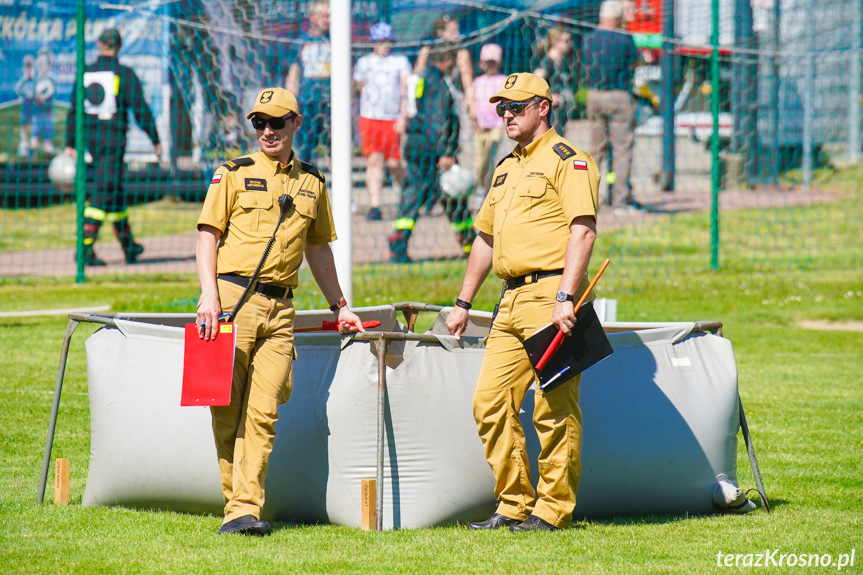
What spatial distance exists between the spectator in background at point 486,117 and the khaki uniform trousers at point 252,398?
10133 millimetres

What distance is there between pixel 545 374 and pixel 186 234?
1291 centimetres

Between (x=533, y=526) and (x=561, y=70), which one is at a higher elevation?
(x=561, y=70)

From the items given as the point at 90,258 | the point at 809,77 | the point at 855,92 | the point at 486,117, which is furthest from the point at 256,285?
the point at 855,92

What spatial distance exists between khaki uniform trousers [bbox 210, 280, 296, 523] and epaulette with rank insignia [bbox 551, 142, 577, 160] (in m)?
1.36

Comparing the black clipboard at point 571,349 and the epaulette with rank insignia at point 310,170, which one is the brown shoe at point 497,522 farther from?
the epaulette with rank insignia at point 310,170

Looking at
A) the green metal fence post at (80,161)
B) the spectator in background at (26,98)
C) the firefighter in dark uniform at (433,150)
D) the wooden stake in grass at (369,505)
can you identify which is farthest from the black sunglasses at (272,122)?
the spectator in background at (26,98)

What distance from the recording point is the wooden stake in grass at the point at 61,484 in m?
5.62

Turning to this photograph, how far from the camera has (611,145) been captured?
16.0m

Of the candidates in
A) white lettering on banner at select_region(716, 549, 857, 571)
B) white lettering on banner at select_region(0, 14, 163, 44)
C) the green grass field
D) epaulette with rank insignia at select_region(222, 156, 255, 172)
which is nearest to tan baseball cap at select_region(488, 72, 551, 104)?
epaulette with rank insignia at select_region(222, 156, 255, 172)

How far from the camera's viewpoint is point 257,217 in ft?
17.3

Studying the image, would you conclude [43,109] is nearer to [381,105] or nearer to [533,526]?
[381,105]

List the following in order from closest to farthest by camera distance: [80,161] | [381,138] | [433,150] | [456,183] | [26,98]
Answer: [80,161] → [381,138] → [433,150] → [456,183] → [26,98]

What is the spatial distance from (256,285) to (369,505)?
3.50 ft

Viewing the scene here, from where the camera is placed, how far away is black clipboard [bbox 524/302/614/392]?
5.05 m
